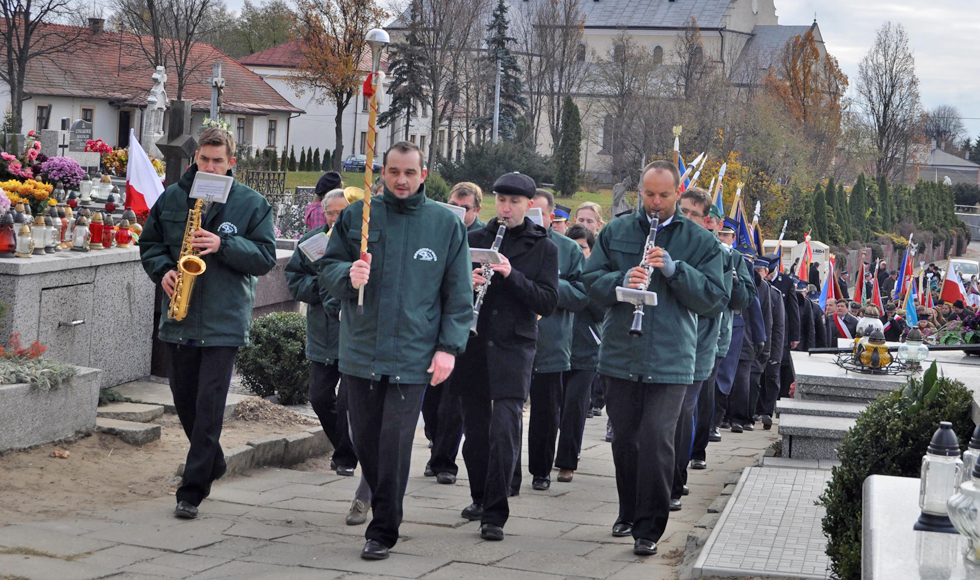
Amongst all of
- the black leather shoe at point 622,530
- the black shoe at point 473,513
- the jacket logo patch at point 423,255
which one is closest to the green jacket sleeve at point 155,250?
the jacket logo patch at point 423,255

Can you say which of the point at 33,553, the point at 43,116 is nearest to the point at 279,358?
the point at 33,553

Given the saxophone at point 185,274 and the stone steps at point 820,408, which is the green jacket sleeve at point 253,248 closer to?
the saxophone at point 185,274

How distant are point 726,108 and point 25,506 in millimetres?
45103

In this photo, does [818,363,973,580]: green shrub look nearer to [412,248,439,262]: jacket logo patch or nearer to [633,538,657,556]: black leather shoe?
[633,538,657,556]: black leather shoe

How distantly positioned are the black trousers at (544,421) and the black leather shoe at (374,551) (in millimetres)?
2374

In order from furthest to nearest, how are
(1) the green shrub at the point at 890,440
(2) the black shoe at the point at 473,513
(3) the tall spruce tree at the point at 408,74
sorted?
1. (3) the tall spruce tree at the point at 408,74
2. (2) the black shoe at the point at 473,513
3. (1) the green shrub at the point at 890,440

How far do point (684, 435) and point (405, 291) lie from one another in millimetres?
2210

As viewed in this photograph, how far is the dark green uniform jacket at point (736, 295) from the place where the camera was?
823cm

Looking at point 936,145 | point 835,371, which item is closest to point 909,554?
point 835,371

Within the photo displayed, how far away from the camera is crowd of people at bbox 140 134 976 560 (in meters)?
5.52

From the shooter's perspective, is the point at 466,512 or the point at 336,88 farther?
the point at 336,88

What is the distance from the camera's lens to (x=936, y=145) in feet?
456

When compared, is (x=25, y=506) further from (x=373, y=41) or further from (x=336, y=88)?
(x=336, y=88)

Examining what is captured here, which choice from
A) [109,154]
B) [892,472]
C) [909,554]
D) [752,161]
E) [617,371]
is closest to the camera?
[909,554]
